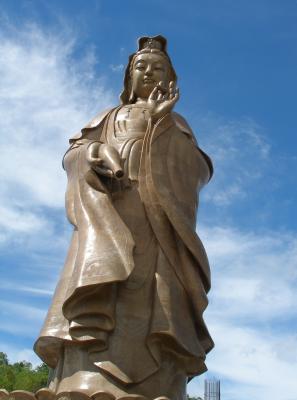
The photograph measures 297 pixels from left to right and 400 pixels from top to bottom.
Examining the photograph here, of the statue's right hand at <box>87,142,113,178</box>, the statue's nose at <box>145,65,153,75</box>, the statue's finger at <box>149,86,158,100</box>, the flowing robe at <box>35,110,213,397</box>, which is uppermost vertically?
the statue's nose at <box>145,65,153,75</box>

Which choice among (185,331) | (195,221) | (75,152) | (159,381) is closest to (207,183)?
(195,221)

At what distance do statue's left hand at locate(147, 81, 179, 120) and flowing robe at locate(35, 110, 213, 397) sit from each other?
4.4 inches

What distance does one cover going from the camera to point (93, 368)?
5.95 metres

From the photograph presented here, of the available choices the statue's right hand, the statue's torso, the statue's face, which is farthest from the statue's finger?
the statue's right hand

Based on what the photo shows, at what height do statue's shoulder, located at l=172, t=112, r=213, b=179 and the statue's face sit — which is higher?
the statue's face

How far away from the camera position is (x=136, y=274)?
6.63m

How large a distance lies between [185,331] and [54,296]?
1462 mm

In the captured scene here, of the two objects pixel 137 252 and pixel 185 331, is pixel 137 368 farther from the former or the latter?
pixel 137 252

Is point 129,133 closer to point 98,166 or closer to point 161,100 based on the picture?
point 161,100

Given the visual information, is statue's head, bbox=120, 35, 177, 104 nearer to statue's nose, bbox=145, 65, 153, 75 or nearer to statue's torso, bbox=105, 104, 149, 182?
statue's nose, bbox=145, 65, 153, 75

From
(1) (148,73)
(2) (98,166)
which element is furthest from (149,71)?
(2) (98,166)

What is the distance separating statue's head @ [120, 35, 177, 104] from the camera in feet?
28.5

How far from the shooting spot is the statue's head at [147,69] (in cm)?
870

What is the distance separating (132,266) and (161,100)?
2.46 m
